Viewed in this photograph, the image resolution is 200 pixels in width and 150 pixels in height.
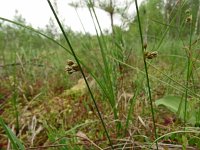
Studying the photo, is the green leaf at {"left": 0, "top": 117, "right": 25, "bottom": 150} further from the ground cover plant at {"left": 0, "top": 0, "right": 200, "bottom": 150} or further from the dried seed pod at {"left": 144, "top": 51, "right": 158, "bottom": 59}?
the dried seed pod at {"left": 144, "top": 51, "right": 158, "bottom": 59}

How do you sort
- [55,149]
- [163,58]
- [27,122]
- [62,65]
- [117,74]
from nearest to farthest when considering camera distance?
[55,149]
[117,74]
[27,122]
[62,65]
[163,58]

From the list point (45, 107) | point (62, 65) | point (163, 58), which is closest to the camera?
point (45, 107)

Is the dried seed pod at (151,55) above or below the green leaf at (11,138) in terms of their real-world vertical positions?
above

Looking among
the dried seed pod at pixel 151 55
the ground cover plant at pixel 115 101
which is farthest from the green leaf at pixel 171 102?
the dried seed pod at pixel 151 55

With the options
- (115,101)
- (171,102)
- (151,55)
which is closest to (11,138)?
(151,55)

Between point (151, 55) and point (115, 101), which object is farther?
point (115, 101)

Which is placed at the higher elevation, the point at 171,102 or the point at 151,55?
the point at 151,55

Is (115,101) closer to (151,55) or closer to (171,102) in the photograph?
(171,102)

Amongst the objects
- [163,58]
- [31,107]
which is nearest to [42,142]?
[31,107]

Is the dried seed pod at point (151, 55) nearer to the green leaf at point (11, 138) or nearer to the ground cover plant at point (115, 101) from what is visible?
the ground cover plant at point (115, 101)

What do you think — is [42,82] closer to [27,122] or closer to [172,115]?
[27,122]

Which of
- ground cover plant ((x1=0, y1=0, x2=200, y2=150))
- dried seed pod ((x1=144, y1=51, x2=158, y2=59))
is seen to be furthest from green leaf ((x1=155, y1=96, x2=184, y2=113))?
dried seed pod ((x1=144, y1=51, x2=158, y2=59))
